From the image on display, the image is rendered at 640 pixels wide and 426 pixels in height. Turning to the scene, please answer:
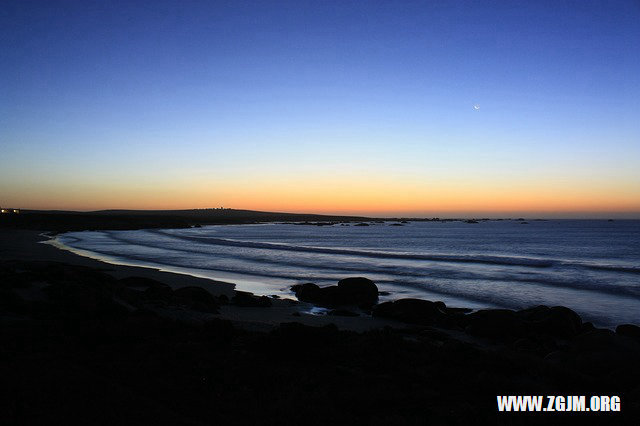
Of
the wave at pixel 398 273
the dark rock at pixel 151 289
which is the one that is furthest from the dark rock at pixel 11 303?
the wave at pixel 398 273

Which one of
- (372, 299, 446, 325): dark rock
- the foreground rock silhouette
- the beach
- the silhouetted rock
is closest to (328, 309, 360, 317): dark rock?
(372, 299, 446, 325): dark rock

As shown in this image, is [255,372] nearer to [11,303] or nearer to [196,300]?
[11,303]

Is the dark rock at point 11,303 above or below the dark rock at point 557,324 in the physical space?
above

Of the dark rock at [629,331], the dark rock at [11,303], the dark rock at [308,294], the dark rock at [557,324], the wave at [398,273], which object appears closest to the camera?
the dark rock at [11,303]

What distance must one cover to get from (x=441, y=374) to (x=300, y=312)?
9.20m

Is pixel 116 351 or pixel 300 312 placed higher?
pixel 116 351

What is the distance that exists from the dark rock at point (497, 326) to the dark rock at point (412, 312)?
1446mm

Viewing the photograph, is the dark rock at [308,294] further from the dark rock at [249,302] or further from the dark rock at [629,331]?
the dark rock at [629,331]

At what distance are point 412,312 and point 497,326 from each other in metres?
3.12

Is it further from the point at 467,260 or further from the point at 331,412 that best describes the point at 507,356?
the point at 467,260

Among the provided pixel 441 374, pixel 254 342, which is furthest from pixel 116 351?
pixel 441 374

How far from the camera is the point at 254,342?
9172 millimetres

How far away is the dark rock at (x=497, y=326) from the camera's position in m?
12.8

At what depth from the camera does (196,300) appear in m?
15.8
